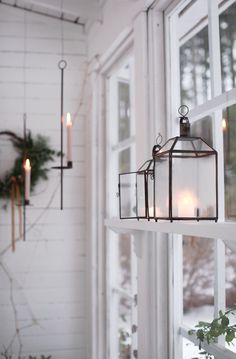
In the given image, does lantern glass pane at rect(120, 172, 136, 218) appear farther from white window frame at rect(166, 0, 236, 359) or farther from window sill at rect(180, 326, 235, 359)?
window sill at rect(180, 326, 235, 359)

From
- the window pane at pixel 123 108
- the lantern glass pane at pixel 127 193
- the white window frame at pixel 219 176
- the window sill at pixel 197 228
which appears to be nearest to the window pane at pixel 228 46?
the white window frame at pixel 219 176

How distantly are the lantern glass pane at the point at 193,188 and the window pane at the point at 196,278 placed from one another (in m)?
0.56

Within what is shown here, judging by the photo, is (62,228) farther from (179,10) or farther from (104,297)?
(179,10)

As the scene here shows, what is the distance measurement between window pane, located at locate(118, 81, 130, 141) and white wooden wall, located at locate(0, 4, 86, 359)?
339 millimetres

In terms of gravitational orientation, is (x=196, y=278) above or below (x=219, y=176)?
below

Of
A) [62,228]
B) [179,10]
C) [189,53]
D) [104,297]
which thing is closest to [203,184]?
[189,53]

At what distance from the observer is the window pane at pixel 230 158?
1.57 meters

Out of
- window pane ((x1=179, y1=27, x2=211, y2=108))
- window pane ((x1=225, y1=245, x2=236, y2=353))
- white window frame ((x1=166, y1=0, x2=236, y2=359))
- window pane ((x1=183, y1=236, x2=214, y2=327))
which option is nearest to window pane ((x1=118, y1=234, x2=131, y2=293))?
window pane ((x1=183, y1=236, x2=214, y2=327))

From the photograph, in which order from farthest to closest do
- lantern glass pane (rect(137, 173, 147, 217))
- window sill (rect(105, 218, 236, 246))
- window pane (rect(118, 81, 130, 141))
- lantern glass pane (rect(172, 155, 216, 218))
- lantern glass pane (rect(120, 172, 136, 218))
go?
1. window pane (rect(118, 81, 130, 141))
2. lantern glass pane (rect(120, 172, 136, 218))
3. lantern glass pane (rect(137, 173, 147, 217))
4. lantern glass pane (rect(172, 155, 216, 218))
5. window sill (rect(105, 218, 236, 246))

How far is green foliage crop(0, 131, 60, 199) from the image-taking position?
3029 millimetres

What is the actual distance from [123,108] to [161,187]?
152cm

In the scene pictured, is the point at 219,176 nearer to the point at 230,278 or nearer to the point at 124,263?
the point at 230,278

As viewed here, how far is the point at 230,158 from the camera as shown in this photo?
1.59 meters

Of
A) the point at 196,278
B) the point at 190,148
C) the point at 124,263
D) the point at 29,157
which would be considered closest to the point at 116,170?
the point at 29,157
